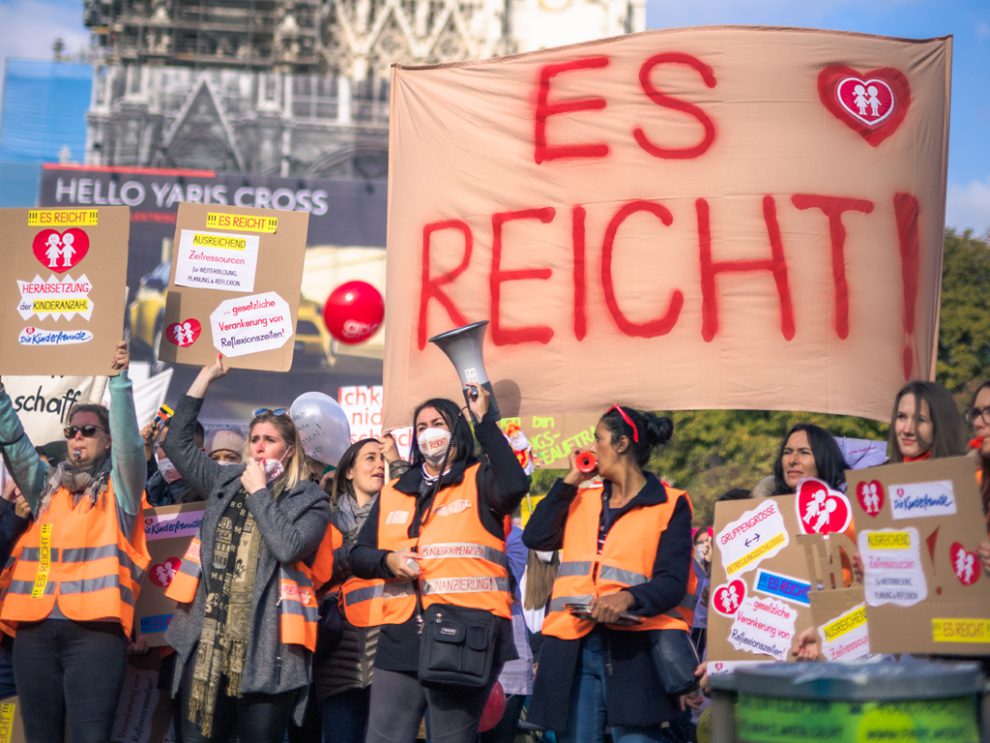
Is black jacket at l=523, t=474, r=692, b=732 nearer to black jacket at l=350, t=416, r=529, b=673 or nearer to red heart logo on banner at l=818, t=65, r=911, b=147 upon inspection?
black jacket at l=350, t=416, r=529, b=673

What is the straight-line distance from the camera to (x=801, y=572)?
5.73 m

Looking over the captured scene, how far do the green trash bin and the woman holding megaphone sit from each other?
1.96m

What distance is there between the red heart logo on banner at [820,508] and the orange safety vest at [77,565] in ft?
8.86

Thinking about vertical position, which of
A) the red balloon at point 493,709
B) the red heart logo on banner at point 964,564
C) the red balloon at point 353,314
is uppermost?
the red balloon at point 353,314

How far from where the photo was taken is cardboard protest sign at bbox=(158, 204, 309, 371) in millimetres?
6484

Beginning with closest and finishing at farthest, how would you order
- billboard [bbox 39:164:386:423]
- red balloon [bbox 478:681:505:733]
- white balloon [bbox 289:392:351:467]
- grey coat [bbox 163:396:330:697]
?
grey coat [bbox 163:396:330:697] → red balloon [bbox 478:681:505:733] → white balloon [bbox 289:392:351:467] → billboard [bbox 39:164:386:423]

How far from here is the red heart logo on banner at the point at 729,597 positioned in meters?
5.81

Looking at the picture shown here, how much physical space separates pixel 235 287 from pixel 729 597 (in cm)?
252

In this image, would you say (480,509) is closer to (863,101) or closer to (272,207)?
(863,101)

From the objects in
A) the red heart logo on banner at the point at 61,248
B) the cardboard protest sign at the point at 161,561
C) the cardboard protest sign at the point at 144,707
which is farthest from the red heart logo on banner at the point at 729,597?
the red heart logo on banner at the point at 61,248

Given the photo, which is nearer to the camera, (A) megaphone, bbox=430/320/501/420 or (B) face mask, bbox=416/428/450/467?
(A) megaphone, bbox=430/320/501/420

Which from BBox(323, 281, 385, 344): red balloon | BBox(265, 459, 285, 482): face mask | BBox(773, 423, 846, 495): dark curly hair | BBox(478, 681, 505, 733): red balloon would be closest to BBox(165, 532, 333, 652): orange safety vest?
BBox(265, 459, 285, 482): face mask

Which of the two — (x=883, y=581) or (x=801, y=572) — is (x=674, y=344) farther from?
(x=883, y=581)

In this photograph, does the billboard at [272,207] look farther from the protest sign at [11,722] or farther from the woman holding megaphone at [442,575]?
the woman holding megaphone at [442,575]
